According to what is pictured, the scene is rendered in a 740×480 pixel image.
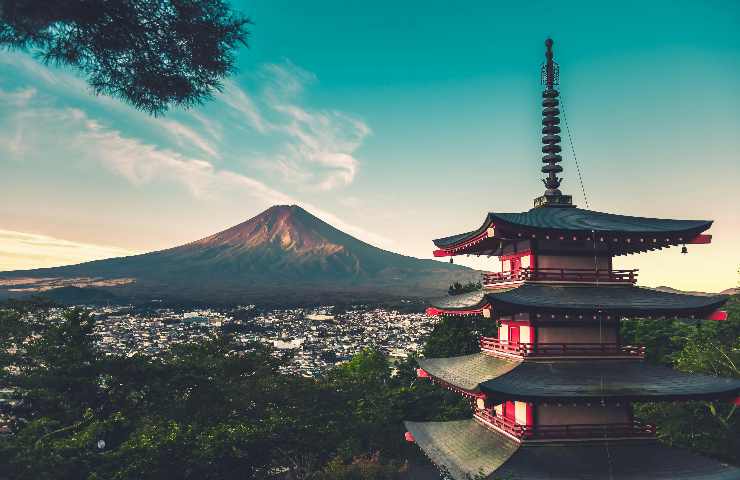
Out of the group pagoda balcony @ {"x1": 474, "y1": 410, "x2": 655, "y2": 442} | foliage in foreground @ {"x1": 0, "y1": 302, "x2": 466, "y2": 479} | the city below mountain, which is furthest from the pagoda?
the city below mountain

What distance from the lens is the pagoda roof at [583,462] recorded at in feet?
49.8

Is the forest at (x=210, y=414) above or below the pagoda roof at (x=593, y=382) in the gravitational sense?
below

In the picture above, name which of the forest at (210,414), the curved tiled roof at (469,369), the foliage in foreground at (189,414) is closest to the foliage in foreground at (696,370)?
the forest at (210,414)

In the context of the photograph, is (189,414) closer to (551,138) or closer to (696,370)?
(551,138)

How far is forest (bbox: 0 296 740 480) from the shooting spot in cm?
2239

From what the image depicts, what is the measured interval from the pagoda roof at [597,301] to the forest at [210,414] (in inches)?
524

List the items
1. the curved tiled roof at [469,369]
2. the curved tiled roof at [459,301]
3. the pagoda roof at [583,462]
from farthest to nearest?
1. the curved tiled roof at [459,301]
2. the curved tiled roof at [469,369]
3. the pagoda roof at [583,462]

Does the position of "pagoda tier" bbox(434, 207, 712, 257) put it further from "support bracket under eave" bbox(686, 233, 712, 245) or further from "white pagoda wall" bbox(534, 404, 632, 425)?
"white pagoda wall" bbox(534, 404, 632, 425)

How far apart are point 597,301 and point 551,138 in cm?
726

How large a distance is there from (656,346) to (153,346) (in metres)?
92.9

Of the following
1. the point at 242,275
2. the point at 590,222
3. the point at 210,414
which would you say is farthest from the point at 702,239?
the point at 242,275

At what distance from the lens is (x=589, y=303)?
55.4 ft

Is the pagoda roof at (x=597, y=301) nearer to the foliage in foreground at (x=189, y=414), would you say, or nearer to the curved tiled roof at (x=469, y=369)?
the curved tiled roof at (x=469, y=369)

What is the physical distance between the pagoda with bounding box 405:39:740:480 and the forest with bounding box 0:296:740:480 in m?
10.2
